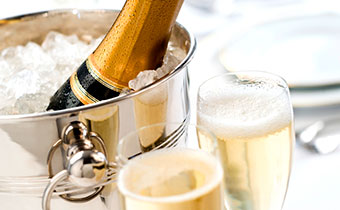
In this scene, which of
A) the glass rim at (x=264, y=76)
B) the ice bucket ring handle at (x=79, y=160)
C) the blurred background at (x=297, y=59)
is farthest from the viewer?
the blurred background at (x=297, y=59)

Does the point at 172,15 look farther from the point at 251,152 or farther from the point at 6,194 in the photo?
the point at 6,194

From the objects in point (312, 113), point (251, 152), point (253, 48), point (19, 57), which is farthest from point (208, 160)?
point (253, 48)

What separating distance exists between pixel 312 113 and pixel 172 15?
496 mm

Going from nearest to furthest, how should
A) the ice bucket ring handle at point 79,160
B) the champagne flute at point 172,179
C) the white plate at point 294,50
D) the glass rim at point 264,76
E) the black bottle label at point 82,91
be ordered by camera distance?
the champagne flute at point 172,179, the ice bucket ring handle at point 79,160, the glass rim at point 264,76, the black bottle label at point 82,91, the white plate at point 294,50

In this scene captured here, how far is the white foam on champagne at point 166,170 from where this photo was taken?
696 millimetres

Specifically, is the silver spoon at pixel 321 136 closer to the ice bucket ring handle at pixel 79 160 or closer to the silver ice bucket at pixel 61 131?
the silver ice bucket at pixel 61 131

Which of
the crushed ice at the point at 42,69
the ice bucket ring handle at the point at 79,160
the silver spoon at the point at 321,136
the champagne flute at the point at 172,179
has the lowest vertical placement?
the silver spoon at the point at 321,136

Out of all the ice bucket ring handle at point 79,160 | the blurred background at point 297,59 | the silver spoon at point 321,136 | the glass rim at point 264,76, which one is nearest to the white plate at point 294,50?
the blurred background at point 297,59

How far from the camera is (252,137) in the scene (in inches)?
36.3

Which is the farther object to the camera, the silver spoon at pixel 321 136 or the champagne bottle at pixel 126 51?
the silver spoon at pixel 321 136

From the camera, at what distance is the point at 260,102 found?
3.14 feet

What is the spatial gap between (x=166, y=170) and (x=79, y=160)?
181 millimetres

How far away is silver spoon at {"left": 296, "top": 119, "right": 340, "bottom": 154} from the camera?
1.30 meters

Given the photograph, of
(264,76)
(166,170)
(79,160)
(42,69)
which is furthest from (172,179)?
(42,69)
